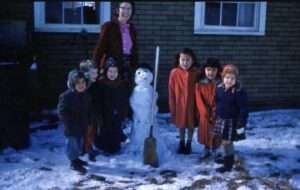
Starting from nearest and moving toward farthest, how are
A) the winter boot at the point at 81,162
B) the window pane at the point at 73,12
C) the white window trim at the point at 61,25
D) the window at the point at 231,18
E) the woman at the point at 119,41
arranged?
the winter boot at the point at 81,162 < the woman at the point at 119,41 < the white window trim at the point at 61,25 < the window pane at the point at 73,12 < the window at the point at 231,18

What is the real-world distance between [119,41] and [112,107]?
91 cm

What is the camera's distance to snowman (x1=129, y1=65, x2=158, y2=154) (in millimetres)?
5945

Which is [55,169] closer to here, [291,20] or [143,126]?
[143,126]

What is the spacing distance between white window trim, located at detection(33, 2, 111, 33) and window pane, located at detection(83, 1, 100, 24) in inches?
3.9

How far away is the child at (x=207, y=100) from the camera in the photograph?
5.73 m

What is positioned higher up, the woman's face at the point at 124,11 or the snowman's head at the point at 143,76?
the woman's face at the point at 124,11

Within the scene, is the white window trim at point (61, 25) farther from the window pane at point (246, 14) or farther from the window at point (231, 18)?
the window pane at point (246, 14)

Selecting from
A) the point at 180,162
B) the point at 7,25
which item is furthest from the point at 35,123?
the point at 180,162

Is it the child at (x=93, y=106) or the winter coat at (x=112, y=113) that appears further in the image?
the winter coat at (x=112, y=113)

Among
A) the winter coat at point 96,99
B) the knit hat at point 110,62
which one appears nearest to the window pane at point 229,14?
the knit hat at point 110,62

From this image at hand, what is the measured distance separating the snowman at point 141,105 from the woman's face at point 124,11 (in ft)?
2.21

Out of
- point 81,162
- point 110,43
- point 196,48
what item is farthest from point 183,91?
point 196,48

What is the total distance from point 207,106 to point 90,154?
1499 millimetres

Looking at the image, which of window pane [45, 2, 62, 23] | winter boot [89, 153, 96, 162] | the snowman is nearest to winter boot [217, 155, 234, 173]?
the snowman
